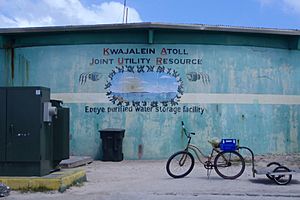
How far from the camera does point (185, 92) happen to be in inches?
711

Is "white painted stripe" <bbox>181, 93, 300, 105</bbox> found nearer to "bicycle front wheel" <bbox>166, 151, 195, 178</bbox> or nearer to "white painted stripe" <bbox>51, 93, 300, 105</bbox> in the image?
"white painted stripe" <bbox>51, 93, 300, 105</bbox>

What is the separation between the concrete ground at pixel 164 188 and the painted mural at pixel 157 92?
311 centimetres

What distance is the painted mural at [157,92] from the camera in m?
18.0

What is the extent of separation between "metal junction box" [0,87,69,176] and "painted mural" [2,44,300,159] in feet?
22.7

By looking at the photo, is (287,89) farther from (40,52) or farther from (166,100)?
(40,52)

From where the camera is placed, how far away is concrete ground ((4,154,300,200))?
10250 millimetres

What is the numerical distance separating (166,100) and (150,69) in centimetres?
124

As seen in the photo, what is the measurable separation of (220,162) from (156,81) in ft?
19.0

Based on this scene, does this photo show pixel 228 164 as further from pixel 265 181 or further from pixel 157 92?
pixel 157 92

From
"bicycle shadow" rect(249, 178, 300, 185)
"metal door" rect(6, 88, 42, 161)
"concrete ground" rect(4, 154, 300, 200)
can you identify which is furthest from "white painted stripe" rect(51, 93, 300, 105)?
"metal door" rect(6, 88, 42, 161)

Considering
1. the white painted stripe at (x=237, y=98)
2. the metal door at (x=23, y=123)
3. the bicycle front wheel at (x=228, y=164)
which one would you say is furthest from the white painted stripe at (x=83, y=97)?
the metal door at (x=23, y=123)

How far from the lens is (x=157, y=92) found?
58.9ft

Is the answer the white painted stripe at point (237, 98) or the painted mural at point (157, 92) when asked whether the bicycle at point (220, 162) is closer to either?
the painted mural at point (157, 92)

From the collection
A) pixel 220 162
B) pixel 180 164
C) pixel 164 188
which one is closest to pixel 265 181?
pixel 220 162
